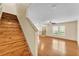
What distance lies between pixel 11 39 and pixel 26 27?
293 millimetres

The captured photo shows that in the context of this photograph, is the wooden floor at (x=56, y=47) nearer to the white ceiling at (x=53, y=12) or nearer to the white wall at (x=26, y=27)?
the white wall at (x=26, y=27)

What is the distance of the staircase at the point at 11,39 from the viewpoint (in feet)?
5.50

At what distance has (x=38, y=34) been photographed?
174 cm

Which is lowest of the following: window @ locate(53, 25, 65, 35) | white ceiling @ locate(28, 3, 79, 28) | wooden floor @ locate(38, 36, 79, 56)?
wooden floor @ locate(38, 36, 79, 56)

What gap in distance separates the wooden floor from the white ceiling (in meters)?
0.27

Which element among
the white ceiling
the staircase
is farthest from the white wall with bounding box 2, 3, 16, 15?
the white ceiling

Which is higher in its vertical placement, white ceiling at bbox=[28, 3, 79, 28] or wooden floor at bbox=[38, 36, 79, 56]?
white ceiling at bbox=[28, 3, 79, 28]

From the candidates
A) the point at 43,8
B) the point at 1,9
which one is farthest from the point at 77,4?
the point at 1,9

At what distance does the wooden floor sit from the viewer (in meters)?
1.68

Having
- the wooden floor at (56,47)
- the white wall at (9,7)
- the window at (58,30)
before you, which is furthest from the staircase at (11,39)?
the window at (58,30)

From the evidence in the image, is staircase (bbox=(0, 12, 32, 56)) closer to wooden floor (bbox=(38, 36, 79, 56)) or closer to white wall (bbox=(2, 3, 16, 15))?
white wall (bbox=(2, 3, 16, 15))

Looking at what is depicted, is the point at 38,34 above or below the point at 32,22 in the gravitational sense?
below

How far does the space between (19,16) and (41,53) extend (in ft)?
2.14

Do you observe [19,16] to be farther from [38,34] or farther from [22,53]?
[22,53]
